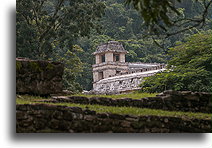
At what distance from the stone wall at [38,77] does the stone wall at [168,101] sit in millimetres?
783

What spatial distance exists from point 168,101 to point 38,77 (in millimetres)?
2888

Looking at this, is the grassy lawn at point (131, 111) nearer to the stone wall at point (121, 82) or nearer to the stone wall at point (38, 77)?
the stone wall at point (38, 77)

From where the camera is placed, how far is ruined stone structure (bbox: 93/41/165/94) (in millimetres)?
15930

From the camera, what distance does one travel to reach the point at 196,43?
44.1 feet

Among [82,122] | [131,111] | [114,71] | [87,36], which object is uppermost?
[87,36]

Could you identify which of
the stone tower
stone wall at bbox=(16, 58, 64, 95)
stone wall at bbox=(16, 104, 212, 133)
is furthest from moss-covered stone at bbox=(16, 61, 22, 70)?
the stone tower

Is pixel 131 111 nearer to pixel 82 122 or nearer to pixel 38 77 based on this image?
pixel 82 122

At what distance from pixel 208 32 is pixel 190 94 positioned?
13.0ft

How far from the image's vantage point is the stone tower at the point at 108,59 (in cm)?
1591

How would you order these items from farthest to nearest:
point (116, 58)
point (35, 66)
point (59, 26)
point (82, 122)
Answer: point (116, 58) → point (59, 26) → point (35, 66) → point (82, 122)

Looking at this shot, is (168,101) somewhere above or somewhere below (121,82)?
below

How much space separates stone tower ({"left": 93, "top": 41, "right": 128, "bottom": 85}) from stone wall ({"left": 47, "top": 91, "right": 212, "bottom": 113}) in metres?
5.35

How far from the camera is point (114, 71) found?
16.8m

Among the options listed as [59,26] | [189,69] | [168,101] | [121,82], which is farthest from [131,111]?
[121,82]
